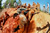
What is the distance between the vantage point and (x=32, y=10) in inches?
246

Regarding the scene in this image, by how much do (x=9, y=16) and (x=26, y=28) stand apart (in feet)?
3.28

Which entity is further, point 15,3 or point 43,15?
point 15,3

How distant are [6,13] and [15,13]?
1.49ft

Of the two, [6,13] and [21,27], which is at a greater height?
[6,13]

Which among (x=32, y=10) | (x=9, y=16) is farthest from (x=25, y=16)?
(x=9, y=16)

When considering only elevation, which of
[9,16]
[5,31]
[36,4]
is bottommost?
[5,31]

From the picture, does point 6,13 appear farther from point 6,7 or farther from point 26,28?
point 26,28

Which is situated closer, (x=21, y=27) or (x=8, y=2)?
(x=21, y=27)

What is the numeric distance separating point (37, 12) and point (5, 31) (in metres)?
1.48

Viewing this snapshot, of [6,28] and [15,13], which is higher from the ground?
[15,13]

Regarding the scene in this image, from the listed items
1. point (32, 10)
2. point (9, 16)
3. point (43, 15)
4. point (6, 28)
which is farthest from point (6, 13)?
point (43, 15)

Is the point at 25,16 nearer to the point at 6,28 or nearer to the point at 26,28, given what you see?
the point at 26,28

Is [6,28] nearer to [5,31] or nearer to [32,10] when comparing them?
[5,31]

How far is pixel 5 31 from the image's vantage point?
20.3 feet
